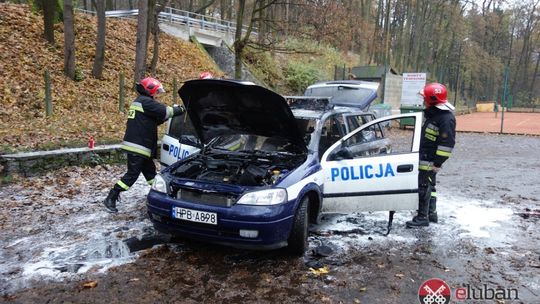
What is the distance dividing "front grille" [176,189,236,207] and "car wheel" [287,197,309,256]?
70 centimetres

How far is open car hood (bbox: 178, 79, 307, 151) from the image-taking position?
4703 mm

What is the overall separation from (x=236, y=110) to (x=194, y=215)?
1536 mm

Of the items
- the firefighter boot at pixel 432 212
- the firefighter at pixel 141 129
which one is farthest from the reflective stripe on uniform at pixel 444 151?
the firefighter at pixel 141 129

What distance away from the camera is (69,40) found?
44.1 feet

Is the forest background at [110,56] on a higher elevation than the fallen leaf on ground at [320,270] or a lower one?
higher

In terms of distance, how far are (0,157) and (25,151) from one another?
526 millimetres

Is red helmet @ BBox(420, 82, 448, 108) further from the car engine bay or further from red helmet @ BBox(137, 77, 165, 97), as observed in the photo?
red helmet @ BBox(137, 77, 165, 97)

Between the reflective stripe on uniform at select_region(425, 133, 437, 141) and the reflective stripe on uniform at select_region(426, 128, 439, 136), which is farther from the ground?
the reflective stripe on uniform at select_region(426, 128, 439, 136)

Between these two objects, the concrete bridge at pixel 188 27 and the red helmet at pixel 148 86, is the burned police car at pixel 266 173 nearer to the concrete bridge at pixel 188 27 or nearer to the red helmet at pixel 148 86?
the red helmet at pixel 148 86

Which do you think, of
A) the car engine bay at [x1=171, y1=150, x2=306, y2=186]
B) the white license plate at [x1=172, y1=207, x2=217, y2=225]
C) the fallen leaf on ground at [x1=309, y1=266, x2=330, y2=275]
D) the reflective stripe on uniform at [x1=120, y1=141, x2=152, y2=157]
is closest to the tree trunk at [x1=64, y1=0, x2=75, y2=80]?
the reflective stripe on uniform at [x1=120, y1=141, x2=152, y2=157]

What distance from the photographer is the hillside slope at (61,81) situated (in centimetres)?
959

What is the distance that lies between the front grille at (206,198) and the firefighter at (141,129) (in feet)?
5.35

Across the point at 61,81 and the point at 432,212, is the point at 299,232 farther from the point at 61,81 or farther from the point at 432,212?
the point at 61,81

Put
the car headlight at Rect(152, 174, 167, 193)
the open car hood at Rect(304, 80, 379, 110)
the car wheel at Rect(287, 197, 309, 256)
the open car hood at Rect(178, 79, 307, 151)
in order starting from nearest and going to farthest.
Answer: the car wheel at Rect(287, 197, 309, 256) < the car headlight at Rect(152, 174, 167, 193) < the open car hood at Rect(178, 79, 307, 151) < the open car hood at Rect(304, 80, 379, 110)
